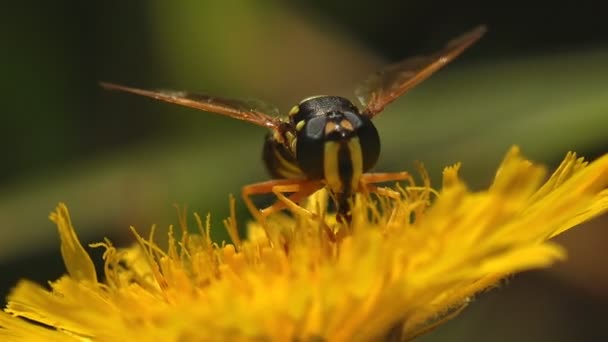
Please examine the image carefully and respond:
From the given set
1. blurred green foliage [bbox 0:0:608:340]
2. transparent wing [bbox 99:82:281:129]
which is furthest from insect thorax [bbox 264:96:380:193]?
blurred green foliage [bbox 0:0:608:340]

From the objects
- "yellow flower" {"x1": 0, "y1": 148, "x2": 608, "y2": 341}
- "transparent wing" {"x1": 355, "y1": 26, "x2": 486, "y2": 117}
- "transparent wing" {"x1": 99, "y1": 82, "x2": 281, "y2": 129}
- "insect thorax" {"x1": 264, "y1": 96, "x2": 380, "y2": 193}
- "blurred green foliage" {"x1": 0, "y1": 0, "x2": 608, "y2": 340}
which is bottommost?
"yellow flower" {"x1": 0, "y1": 148, "x2": 608, "y2": 341}

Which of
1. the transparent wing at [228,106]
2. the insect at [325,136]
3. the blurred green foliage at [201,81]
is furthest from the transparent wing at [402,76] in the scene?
the blurred green foliage at [201,81]

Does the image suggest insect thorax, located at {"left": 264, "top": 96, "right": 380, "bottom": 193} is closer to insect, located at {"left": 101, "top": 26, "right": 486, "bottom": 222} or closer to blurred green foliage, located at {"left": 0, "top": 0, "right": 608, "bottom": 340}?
insect, located at {"left": 101, "top": 26, "right": 486, "bottom": 222}

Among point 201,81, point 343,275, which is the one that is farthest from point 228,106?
point 201,81

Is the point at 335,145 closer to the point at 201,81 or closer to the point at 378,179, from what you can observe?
the point at 378,179

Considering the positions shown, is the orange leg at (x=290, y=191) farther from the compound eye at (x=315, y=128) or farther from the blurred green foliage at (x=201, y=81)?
the blurred green foliage at (x=201, y=81)

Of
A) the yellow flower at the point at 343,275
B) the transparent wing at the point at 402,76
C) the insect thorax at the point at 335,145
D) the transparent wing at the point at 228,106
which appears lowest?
the yellow flower at the point at 343,275

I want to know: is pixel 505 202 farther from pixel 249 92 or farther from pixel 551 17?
pixel 551 17
